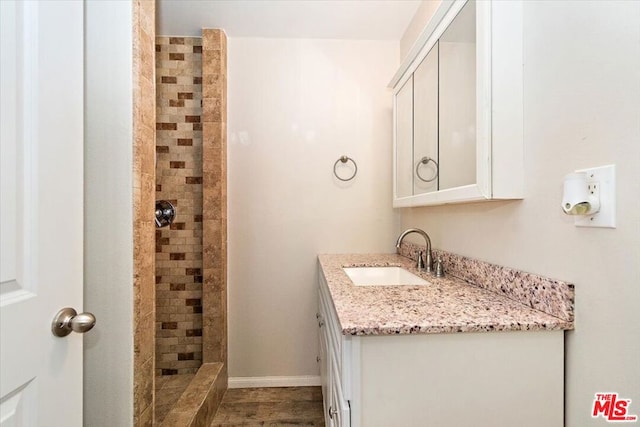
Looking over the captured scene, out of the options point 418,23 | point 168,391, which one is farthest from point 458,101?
point 168,391

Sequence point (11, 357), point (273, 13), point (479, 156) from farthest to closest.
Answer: point (273, 13)
point (479, 156)
point (11, 357)

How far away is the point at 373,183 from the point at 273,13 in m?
1.24

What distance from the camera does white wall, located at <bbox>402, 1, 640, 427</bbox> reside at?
26.2 inches

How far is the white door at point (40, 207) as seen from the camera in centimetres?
58

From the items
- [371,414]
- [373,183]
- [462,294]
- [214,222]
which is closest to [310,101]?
[373,183]

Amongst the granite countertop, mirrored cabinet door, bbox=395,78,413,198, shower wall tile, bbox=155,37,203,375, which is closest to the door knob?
the granite countertop

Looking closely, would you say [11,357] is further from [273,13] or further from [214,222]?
[273,13]

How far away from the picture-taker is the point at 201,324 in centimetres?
208

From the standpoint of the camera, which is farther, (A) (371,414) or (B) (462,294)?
(B) (462,294)

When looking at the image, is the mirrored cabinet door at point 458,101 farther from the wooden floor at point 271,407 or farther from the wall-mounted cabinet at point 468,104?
the wooden floor at point 271,407

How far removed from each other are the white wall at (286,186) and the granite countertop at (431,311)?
87cm

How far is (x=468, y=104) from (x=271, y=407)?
6.45ft

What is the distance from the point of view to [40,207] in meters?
0.65

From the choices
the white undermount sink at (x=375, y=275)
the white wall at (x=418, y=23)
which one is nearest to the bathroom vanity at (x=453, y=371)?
the white undermount sink at (x=375, y=275)
